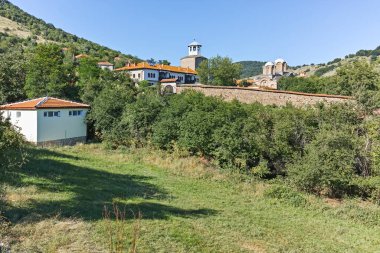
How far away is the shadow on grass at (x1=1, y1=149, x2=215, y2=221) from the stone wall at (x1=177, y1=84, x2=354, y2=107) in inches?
531

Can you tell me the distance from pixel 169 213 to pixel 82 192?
11.9 feet

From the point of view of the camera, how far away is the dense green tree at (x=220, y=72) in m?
50.6

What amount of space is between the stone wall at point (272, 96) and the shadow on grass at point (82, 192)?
44.3 ft

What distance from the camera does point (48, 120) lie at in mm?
21844

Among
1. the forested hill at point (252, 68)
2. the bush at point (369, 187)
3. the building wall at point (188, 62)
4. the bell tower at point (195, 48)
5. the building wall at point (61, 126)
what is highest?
the forested hill at point (252, 68)

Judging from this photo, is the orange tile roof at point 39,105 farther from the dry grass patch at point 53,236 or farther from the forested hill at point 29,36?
the forested hill at point 29,36

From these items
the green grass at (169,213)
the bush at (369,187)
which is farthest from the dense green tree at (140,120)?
the bush at (369,187)

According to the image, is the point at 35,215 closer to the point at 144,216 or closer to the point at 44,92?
the point at 144,216

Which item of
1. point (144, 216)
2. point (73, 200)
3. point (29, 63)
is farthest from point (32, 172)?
point (29, 63)

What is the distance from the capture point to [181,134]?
2117 centimetres

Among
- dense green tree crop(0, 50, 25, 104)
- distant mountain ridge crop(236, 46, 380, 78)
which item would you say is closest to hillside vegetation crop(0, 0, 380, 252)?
dense green tree crop(0, 50, 25, 104)

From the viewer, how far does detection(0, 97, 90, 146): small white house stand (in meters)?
21.0

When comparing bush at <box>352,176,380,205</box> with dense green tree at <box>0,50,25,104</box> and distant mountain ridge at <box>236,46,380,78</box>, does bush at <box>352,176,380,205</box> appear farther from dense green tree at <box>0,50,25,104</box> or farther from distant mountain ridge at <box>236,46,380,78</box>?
distant mountain ridge at <box>236,46,380,78</box>

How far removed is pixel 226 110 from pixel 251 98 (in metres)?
6.46
